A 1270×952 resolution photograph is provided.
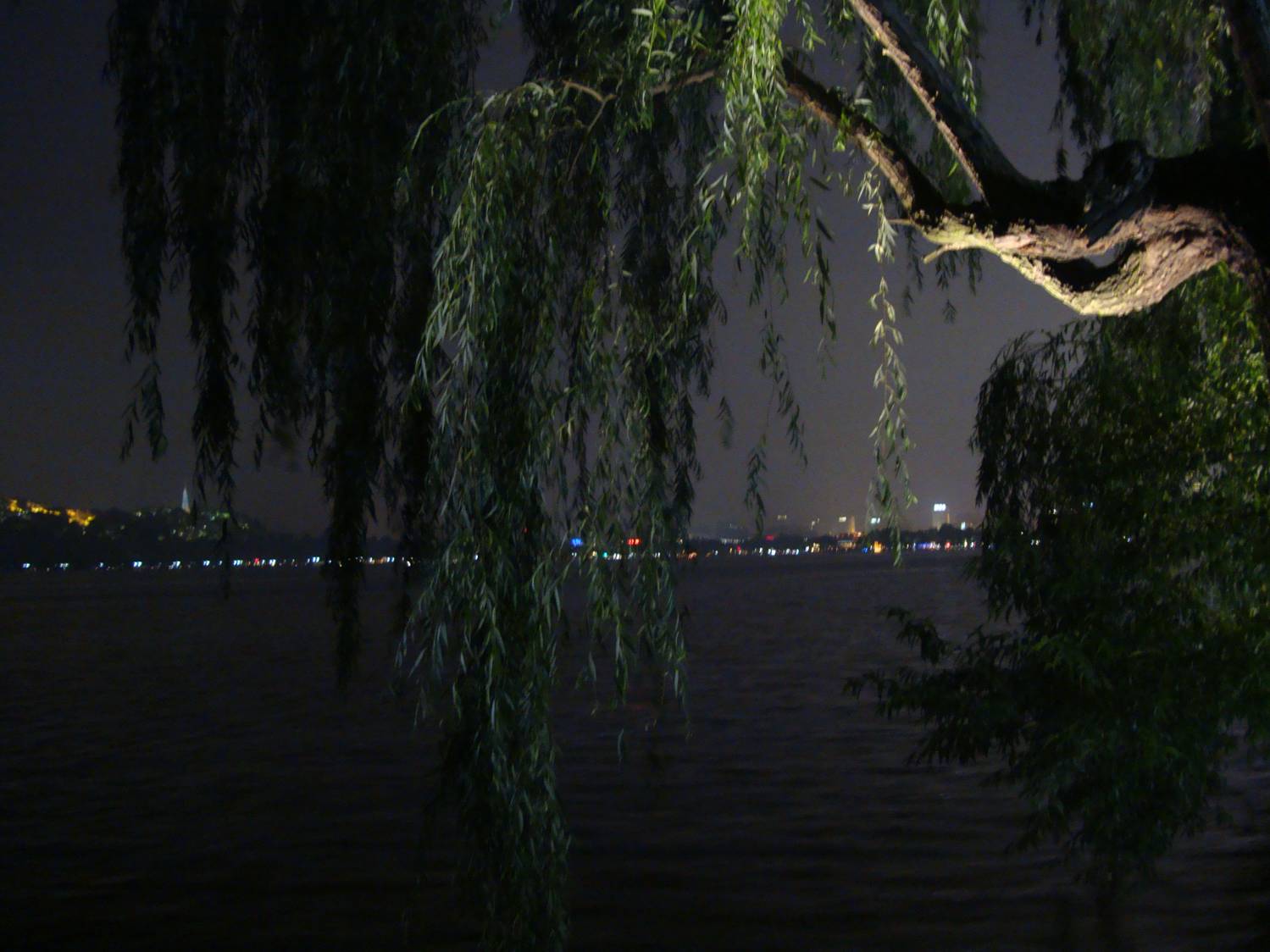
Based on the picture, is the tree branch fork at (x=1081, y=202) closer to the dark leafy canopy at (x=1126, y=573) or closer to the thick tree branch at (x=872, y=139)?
the thick tree branch at (x=872, y=139)

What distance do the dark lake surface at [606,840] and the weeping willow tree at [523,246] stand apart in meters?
0.67

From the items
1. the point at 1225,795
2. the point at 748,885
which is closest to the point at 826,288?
the point at 748,885

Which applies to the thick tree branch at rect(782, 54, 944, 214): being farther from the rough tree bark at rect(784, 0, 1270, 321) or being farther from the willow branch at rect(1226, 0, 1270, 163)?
the willow branch at rect(1226, 0, 1270, 163)

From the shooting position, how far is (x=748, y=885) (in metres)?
9.73

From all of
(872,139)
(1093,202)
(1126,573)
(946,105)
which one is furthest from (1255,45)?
(1126,573)

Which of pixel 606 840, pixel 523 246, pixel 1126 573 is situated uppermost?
pixel 523 246

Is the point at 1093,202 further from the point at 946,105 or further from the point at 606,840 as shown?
the point at 606,840

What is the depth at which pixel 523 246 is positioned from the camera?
379 centimetres

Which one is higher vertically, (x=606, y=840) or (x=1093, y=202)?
(x=1093, y=202)

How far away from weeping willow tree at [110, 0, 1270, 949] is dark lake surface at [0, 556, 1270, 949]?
0.67m

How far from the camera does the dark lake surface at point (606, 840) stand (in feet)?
28.4

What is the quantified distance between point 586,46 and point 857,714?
16.1 metres

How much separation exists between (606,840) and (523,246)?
8.71 m

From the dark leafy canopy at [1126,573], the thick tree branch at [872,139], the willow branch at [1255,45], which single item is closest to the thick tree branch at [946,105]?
the thick tree branch at [872,139]
